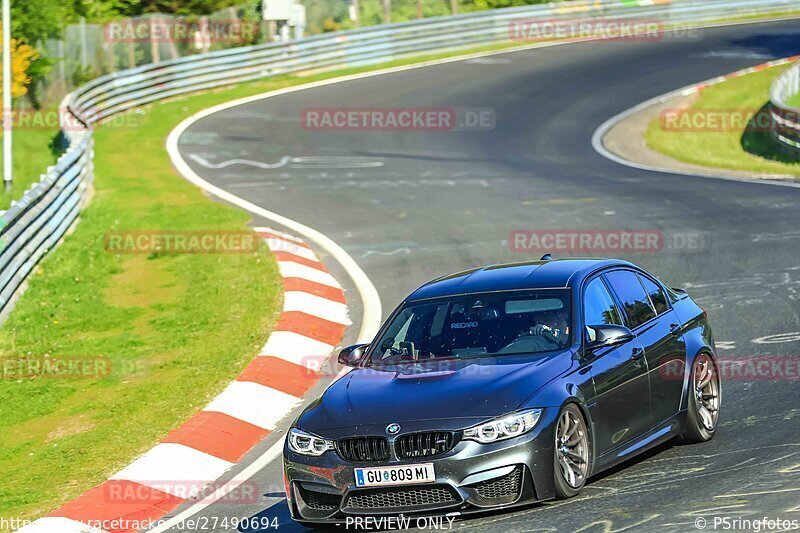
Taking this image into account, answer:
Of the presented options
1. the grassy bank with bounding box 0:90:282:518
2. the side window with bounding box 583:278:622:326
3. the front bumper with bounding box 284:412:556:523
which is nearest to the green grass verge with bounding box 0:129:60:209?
the grassy bank with bounding box 0:90:282:518

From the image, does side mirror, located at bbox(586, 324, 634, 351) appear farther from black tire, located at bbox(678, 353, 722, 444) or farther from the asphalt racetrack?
black tire, located at bbox(678, 353, 722, 444)

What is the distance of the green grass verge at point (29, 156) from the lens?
26945mm

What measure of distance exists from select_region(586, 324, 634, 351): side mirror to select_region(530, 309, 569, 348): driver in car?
17cm

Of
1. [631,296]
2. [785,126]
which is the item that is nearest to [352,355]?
[631,296]

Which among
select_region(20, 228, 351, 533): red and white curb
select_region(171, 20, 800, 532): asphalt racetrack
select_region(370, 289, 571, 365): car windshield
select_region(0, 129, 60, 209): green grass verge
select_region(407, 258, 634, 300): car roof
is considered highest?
select_region(407, 258, 634, 300): car roof

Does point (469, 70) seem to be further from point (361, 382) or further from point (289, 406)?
point (361, 382)

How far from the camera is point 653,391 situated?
8867mm

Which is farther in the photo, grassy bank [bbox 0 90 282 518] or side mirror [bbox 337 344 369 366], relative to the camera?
grassy bank [bbox 0 90 282 518]

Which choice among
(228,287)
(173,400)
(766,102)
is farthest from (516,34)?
(173,400)

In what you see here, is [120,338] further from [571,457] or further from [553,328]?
[571,457]

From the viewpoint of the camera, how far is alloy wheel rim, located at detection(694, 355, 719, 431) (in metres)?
9.30

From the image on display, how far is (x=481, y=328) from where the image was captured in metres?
8.57

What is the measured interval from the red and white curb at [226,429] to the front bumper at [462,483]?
1.87 metres

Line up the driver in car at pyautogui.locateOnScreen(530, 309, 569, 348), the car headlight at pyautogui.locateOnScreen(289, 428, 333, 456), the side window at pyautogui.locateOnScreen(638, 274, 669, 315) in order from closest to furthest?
the car headlight at pyautogui.locateOnScreen(289, 428, 333, 456), the driver in car at pyautogui.locateOnScreen(530, 309, 569, 348), the side window at pyautogui.locateOnScreen(638, 274, 669, 315)
